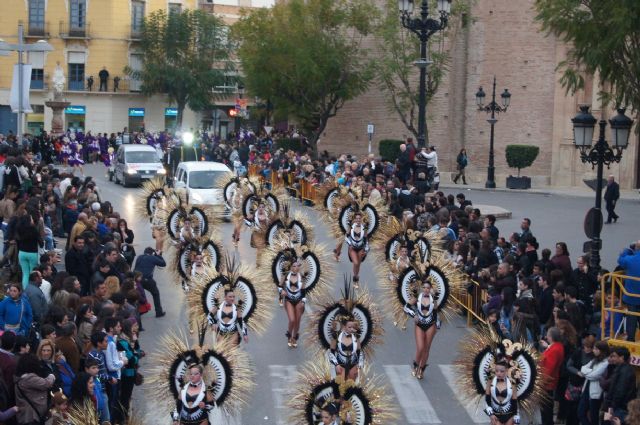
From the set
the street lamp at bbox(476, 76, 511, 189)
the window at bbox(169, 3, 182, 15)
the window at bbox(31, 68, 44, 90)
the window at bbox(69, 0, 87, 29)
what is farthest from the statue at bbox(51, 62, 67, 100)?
the street lamp at bbox(476, 76, 511, 189)

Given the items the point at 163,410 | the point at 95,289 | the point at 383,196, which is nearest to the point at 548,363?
the point at 163,410

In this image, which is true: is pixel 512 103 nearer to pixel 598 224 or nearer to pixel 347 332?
pixel 598 224

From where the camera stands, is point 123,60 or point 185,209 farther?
point 123,60

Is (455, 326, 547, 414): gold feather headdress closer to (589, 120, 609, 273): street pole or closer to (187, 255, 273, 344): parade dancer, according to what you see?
(187, 255, 273, 344): parade dancer

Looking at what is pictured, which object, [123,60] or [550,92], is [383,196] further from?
[123,60]

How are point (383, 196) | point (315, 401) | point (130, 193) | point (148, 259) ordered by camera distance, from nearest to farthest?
point (315, 401) → point (148, 259) → point (383, 196) → point (130, 193)

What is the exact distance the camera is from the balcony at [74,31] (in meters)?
63.4

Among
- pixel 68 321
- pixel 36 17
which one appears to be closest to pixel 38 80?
pixel 36 17

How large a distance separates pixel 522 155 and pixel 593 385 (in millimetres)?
31391

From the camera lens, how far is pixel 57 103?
52.9m

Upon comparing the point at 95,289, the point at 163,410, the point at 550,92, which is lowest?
the point at 163,410

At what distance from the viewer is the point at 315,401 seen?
11078mm

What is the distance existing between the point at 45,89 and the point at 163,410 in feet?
171

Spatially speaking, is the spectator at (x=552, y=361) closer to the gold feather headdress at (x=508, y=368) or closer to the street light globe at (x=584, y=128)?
the gold feather headdress at (x=508, y=368)
